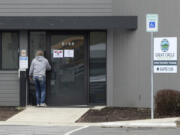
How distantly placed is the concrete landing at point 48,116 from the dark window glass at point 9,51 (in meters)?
1.73

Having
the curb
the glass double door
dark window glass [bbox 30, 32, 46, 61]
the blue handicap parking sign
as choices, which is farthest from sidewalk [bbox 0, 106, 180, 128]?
the blue handicap parking sign

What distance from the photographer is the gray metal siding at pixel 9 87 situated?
13234 millimetres

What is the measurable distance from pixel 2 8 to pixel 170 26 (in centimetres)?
569

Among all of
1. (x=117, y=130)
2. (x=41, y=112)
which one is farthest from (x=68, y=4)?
(x=117, y=130)

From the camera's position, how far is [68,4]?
13.0 meters

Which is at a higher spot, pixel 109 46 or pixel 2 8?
pixel 2 8

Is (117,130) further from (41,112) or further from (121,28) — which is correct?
(121,28)

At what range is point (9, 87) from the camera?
13.3 m

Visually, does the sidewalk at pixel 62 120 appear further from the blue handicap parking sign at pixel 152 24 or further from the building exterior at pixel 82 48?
the blue handicap parking sign at pixel 152 24

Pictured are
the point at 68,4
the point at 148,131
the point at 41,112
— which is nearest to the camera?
the point at 148,131

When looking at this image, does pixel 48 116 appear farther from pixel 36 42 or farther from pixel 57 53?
pixel 36 42

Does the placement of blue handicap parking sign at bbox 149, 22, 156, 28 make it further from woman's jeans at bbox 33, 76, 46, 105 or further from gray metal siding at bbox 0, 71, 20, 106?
gray metal siding at bbox 0, 71, 20, 106

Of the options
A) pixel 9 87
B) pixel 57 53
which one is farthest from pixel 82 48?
pixel 9 87

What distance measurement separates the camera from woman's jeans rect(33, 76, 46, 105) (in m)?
12.8
